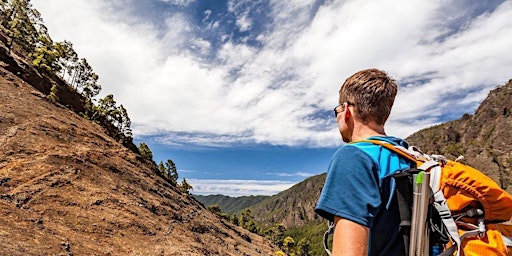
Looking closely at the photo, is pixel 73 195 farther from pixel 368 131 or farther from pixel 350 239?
pixel 350 239

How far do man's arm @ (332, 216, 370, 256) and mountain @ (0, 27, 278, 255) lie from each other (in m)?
16.7

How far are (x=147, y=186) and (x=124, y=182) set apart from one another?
4.22 meters

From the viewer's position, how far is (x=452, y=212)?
2.38 meters

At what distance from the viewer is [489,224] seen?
7.72 ft

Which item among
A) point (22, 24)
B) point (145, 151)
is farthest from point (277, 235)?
point (22, 24)

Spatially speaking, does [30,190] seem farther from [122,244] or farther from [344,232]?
[344,232]

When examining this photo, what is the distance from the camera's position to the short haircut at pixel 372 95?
9.24 feet

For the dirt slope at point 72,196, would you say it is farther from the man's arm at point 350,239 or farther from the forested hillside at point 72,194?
the man's arm at point 350,239

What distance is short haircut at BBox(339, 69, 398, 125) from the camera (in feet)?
9.24

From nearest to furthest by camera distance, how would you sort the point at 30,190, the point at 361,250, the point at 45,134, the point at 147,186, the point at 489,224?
the point at 361,250 < the point at 489,224 < the point at 30,190 < the point at 45,134 < the point at 147,186

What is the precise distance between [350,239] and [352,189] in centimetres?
33

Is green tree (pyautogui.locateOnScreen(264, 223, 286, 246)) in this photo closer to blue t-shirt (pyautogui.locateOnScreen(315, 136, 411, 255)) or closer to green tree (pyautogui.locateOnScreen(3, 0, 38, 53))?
green tree (pyautogui.locateOnScreen(3, 0, 38, 53))

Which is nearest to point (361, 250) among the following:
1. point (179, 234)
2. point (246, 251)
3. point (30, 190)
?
point (30, 190)

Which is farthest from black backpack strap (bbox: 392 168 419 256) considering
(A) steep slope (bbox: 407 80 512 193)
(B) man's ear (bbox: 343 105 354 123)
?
(A) steep slope (bbox: 407 80 512 193)
